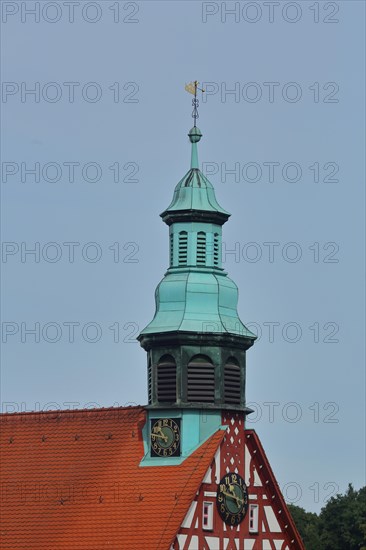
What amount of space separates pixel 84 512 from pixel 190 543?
4.56 metres

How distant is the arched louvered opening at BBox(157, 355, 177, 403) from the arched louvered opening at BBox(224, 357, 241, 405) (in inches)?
78.3

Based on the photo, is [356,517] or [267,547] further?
[356,517]

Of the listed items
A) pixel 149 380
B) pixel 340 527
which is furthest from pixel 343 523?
pixel 149 380

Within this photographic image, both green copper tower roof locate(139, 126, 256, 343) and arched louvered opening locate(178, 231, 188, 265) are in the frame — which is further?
arched louvered opening locate(178, 231, 188, 265)

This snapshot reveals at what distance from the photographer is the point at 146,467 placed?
285 feet

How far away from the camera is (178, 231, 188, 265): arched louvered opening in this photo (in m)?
88.9

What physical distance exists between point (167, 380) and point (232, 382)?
2525mm

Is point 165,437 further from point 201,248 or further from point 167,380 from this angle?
point 201,248

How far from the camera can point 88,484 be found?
87375mm

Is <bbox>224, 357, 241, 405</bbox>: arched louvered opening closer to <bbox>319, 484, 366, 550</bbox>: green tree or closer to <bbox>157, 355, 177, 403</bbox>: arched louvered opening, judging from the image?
<bbox>157, 355, 177, 403</bbox>: arched louvered opening

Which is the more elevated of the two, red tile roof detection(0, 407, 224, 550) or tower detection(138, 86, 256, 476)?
tower detection(138, 86, 256, 476)

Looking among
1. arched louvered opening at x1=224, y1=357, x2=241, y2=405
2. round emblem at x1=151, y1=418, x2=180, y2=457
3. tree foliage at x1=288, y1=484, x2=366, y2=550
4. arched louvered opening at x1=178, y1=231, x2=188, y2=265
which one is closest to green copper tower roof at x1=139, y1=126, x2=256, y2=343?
arched louvered opening at x1=178, y1=231, x2=188, y2=265

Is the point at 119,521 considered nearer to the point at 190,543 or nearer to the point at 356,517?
the point at 190,543

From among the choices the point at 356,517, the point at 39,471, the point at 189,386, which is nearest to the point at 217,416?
the point at 189,386
